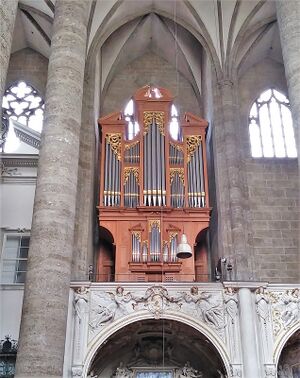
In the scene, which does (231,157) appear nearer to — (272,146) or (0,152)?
(272,146)

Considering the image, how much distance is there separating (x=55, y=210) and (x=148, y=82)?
11878 millimetres

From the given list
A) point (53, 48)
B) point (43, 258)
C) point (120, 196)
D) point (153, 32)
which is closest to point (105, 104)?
point (153, 32)

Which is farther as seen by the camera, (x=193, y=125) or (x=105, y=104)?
(x=105, y=104)

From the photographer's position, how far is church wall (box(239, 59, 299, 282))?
61.6 ft

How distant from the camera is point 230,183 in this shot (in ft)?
56.9

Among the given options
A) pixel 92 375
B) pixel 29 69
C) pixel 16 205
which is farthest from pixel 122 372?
pixel 29 69

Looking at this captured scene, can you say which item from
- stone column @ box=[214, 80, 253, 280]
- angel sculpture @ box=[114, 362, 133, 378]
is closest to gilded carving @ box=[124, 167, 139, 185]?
stone column @ box=[214, 80, 253, 280]

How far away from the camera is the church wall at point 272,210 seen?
1877 cm

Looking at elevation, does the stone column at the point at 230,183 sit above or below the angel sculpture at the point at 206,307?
above

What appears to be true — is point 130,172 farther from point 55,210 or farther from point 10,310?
point 55,210

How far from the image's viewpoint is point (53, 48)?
13680 millimetres

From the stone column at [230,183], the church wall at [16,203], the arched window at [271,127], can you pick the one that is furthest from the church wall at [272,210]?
the church wall at [16,203]

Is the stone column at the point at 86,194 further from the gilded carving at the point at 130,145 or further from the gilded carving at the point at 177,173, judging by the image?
the gilded carving at the point at 177,173

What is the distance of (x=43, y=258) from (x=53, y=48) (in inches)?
215
